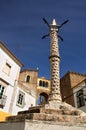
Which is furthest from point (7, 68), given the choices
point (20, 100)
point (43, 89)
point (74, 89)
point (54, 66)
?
point (43, 89)

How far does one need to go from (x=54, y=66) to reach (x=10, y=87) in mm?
10207

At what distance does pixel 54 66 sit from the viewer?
24.3ft

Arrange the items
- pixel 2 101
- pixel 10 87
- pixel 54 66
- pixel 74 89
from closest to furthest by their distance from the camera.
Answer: pixel 54 66 < pixel 2 101 < pixel 10 87 < pixel 74 89

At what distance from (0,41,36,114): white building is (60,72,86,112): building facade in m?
6.23

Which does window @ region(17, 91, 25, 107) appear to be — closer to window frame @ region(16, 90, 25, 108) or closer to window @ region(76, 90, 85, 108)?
window frame @ region(16, 90, 25, 108)

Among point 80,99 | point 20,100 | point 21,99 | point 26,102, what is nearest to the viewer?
point 20,100

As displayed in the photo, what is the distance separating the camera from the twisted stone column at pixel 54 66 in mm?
6641

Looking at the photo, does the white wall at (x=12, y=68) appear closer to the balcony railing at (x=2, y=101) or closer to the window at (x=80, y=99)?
the balcony railing at (x=2, y=101)

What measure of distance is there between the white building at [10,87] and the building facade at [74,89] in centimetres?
623

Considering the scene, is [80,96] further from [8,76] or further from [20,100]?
[8,76]

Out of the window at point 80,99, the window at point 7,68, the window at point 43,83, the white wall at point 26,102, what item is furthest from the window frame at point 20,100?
the window at point 43,83

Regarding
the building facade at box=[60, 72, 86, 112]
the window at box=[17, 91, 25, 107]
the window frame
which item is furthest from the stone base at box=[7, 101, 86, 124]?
the building facade at box=[60, 72, 86, 112]

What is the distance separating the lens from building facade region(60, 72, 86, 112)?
18.5 meters

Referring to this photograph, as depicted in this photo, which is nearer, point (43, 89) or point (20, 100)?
point (20, 100)
